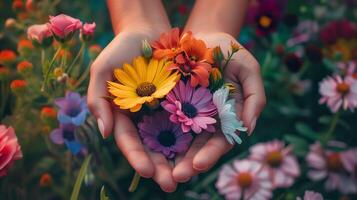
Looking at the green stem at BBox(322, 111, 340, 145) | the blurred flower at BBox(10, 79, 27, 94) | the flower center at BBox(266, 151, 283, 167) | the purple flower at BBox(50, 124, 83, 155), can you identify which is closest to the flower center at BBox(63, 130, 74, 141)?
the purple flower at BBox(50, 124, 83, 155)

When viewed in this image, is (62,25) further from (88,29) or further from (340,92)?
(340,92)

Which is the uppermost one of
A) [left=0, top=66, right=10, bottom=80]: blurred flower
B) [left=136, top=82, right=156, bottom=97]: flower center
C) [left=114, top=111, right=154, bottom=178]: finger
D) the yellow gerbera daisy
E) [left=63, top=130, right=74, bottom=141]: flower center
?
the yellow gerbera daisy

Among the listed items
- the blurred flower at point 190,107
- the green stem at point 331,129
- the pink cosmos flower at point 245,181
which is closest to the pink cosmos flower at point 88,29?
the blurred flower at point 190,107

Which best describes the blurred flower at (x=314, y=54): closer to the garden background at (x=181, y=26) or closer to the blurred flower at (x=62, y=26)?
the garden background at (x=181, y=26)

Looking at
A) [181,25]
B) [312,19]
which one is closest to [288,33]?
[312,19]

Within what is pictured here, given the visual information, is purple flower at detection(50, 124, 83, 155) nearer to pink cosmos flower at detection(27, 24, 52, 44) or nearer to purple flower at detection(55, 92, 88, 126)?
purple flower at detection(55, 92, 88, 126)

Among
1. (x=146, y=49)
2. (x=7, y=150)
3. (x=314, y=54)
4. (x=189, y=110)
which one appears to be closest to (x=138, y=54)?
(x=146, y=49)
